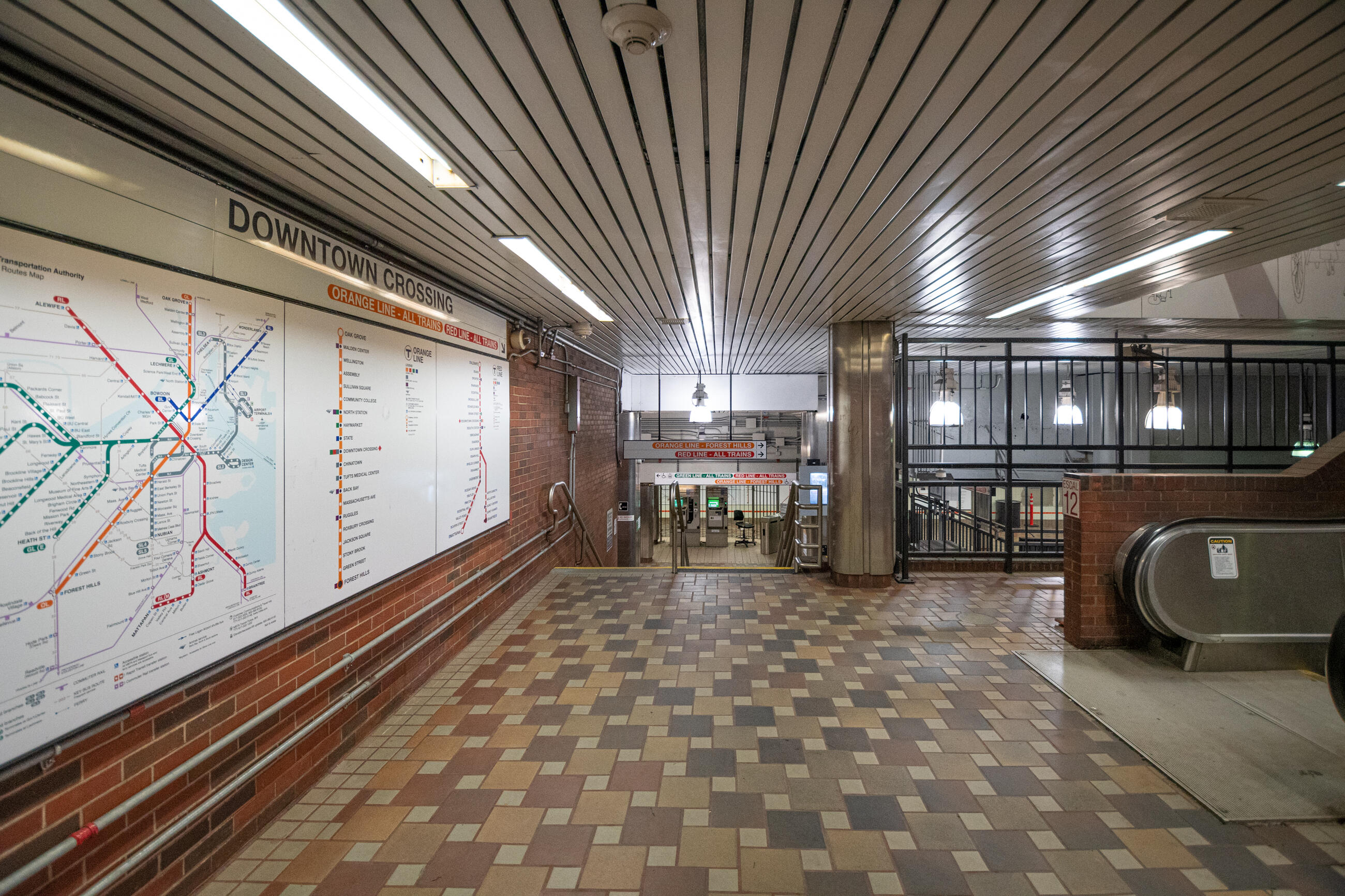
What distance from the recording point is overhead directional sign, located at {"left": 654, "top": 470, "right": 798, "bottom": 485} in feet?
20.3

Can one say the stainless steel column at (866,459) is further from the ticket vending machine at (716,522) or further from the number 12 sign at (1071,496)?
the ticket vending machine at (716,522)

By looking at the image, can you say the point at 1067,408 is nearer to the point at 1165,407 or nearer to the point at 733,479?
the point at 1165,407

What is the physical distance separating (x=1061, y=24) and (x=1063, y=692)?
3.57 m

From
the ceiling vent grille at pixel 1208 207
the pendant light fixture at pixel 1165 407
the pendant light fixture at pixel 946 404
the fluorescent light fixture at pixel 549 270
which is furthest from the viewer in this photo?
the pendant light fixture at pixel 946 404

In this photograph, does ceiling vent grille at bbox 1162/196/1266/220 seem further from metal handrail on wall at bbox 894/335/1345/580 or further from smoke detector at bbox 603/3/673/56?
smoke detector at bbox 603/3/673/56

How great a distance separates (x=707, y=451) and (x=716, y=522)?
9091 millimetres

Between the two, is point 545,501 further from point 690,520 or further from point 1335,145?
point 690,520

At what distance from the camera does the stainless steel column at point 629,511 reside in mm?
10758

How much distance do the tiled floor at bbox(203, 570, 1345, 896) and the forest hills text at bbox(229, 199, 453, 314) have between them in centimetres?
252

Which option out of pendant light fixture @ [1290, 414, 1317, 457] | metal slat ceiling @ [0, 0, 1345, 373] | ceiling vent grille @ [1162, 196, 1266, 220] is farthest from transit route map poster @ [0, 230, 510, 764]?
pendant light fixture @ [1290, 414, 1317, 457]

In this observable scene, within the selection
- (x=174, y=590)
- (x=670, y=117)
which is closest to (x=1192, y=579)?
(x=670, y=117)

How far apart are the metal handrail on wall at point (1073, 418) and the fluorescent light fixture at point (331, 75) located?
4.75 m

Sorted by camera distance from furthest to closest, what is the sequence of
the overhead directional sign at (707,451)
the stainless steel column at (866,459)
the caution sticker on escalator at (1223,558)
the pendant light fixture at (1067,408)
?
1. the overhead directional sign at (707,451)
2. the pendant light fixture at (1067,408)
3. the stainless steel column at (866,459)
4. the caution sticker on escalator at (1223,558)

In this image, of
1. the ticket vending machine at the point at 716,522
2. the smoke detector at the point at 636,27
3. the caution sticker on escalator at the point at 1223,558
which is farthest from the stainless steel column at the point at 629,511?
the smoke detector at the point at 636,27
